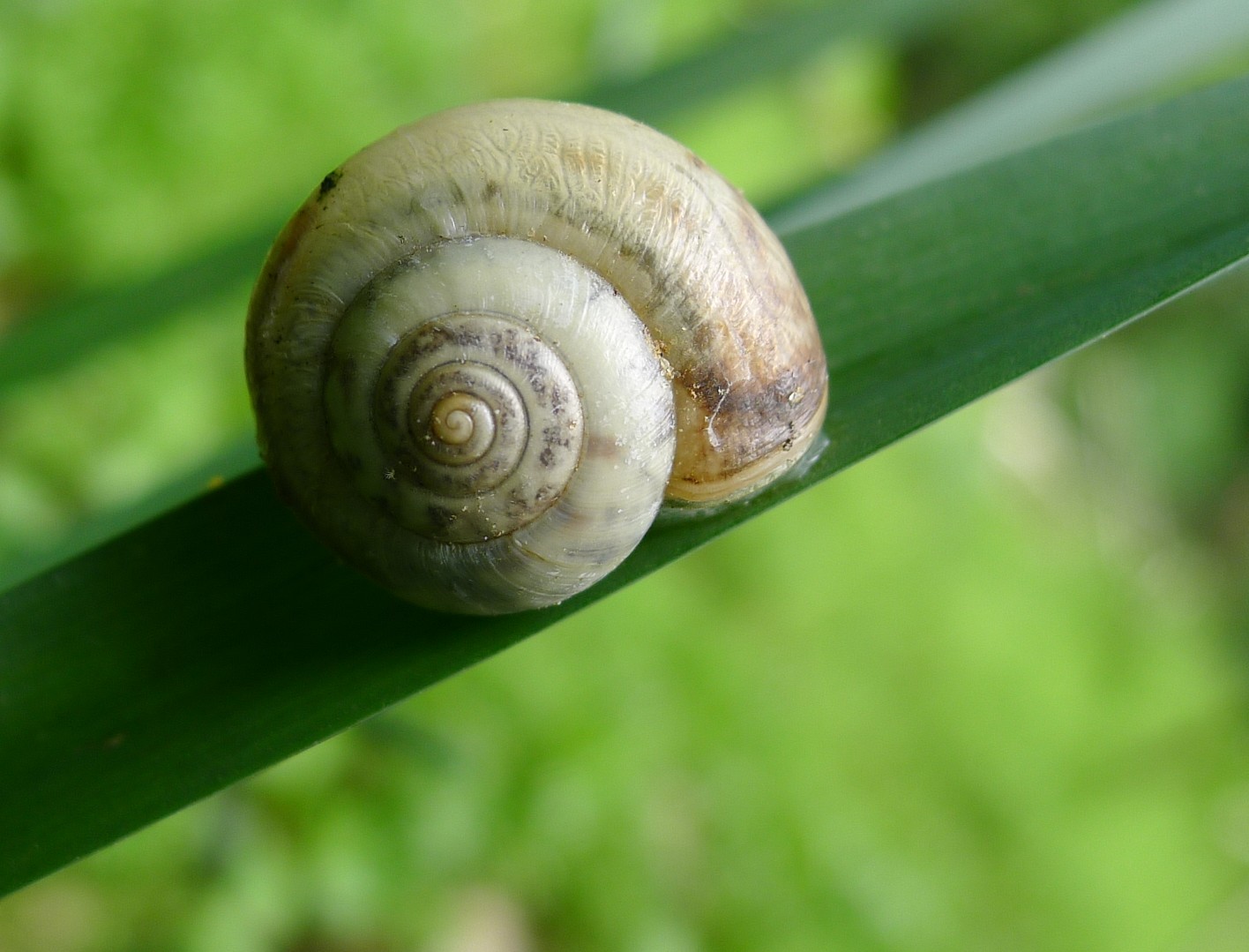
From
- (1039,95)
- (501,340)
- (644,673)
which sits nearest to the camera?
(501,340)

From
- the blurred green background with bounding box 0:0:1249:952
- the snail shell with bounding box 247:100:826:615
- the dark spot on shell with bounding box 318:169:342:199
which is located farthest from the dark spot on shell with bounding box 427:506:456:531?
the blurred green background with bounding box 0:0:1249:952

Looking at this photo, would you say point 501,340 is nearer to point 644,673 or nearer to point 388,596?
point 388,596

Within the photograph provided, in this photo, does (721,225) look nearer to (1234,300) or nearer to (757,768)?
(757,768)

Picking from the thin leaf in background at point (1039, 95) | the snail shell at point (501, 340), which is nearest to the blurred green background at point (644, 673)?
the thin leaf in background at point (1039, 95)

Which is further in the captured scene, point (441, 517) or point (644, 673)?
point (644, 673)

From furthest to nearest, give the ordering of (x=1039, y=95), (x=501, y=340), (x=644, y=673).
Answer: (x=644, y=673), (x=1039, y=95), (x=501, y=340)

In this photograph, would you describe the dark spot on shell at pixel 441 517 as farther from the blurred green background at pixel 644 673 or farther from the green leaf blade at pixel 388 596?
the blurred green background at pixel 644 673

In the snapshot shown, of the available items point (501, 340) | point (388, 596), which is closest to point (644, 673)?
point (388, 596)
